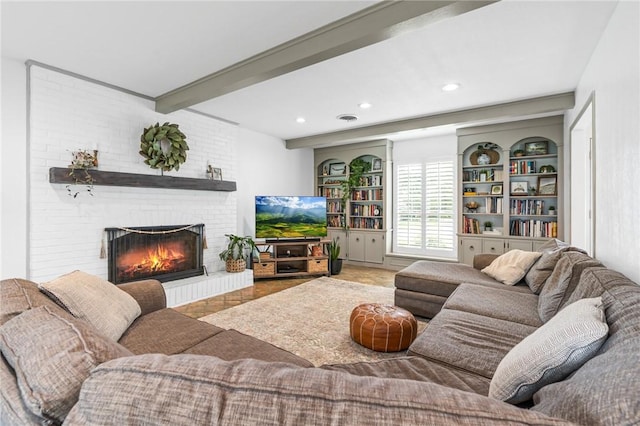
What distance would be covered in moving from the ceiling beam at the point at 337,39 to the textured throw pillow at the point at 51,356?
223 centimetres

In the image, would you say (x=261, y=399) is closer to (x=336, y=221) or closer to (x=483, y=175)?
(x=483, y=175)

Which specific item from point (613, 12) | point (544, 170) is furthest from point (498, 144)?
point (613, 12)

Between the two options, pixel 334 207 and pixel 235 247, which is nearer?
pixel 235 247

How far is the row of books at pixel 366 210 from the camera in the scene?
611 centimetres

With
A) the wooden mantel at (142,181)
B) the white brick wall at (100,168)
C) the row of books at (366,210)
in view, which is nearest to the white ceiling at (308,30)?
the white brick wall at (100,168)

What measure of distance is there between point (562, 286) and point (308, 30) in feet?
8.21

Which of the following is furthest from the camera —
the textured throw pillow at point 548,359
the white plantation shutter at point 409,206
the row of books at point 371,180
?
the row of books at point 371,180

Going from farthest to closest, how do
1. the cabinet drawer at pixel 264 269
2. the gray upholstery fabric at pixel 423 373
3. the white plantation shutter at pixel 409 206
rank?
the white plantation shutter at pixel 409 206
the cabinet drawer at pixel 264 269
the gray upholstery fabric at pixel 423 373

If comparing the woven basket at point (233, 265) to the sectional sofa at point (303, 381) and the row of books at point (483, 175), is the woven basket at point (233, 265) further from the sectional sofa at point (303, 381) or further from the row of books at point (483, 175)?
the row of books at point (483, 175)

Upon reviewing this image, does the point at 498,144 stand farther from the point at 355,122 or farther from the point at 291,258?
the point at 291,258

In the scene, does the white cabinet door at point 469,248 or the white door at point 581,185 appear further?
the white cabinet door at point 469,248

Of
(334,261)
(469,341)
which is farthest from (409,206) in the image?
(469,341)

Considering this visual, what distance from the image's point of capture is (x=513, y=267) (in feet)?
9.93

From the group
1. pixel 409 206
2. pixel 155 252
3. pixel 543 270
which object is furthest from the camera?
pixel 409 206
